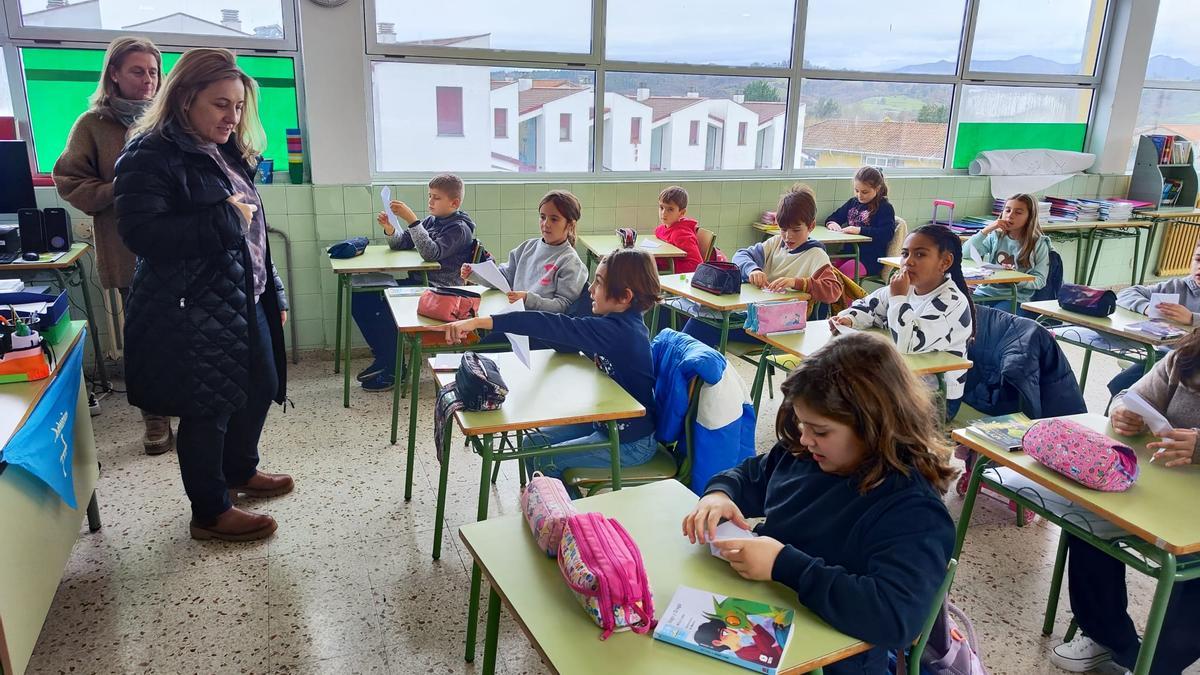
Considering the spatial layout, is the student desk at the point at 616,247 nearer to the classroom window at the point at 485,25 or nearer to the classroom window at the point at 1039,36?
the classroom window at the point at 485,25

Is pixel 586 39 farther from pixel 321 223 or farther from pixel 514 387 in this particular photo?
pixel 514 387

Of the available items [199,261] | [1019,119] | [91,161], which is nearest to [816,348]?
[199,261]

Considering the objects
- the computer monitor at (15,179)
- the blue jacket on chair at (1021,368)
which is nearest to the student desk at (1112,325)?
the blue jacket on chair at (1021,368)

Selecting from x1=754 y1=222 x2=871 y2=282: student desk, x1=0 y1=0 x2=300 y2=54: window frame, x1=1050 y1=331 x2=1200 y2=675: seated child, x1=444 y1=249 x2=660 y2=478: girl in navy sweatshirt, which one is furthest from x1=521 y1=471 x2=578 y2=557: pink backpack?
x1=0 y1=0 x2=300 y2=54: window frame

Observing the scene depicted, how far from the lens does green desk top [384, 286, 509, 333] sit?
10.2 feet

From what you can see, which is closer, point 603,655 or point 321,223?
point 603,655

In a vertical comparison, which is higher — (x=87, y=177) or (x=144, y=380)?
(x=87, y=177)

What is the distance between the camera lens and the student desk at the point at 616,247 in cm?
487

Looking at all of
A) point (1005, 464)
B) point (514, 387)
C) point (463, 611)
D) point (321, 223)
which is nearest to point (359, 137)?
point (321, 223)

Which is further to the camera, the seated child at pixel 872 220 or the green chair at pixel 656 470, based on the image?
the seated child at pixel 872 220

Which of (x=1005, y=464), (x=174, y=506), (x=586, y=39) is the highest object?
(x=586, y=39)

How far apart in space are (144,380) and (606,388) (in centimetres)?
142

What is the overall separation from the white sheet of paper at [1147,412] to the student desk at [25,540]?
111 inches

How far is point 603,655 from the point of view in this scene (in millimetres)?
1271
